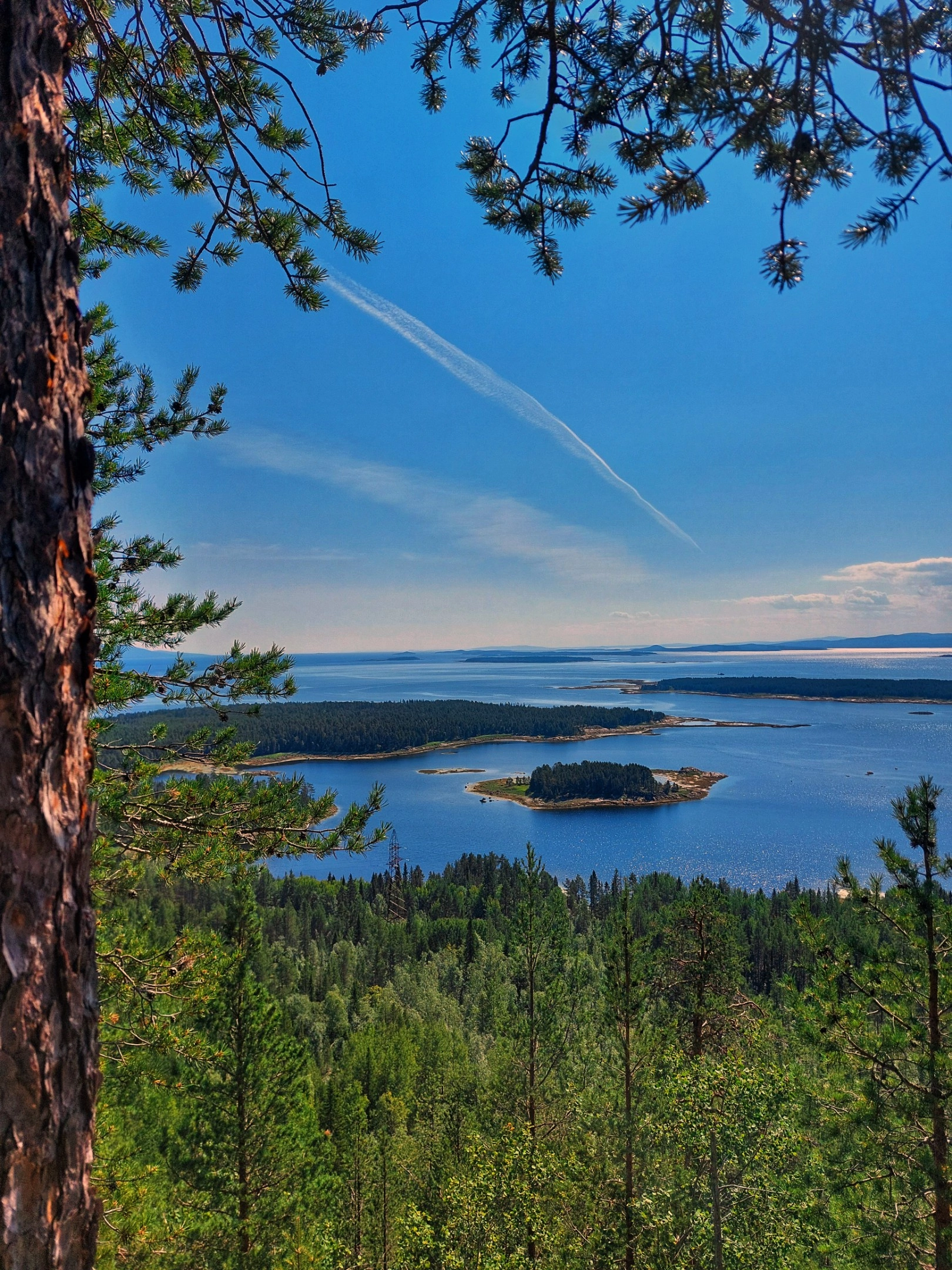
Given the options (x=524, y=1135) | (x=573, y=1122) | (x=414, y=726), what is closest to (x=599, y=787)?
(x=414, y=726)

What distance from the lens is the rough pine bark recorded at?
3.21ft

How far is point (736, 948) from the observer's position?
8.61m

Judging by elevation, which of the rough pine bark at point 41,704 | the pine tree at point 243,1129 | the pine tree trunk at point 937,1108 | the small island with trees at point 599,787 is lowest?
the small island with trees at point 599,787

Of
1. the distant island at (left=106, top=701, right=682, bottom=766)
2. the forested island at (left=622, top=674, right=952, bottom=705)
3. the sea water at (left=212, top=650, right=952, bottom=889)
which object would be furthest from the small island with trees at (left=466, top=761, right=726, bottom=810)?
the forested island at (left=622, top=674, right=952, bottom=705)

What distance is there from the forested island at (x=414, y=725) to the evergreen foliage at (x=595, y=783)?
118 feet

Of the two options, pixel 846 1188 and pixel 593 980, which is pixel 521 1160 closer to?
pixel 846 1188

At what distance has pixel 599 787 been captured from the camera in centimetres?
7394

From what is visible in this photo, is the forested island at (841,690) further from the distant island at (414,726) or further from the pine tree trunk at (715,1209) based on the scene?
the pine tree trunk at (715,1209)

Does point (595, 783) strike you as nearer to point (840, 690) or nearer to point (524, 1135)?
point (524, 1135)

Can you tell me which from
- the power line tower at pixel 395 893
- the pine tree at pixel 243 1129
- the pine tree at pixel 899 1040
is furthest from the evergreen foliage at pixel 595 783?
the pine tree at pixel 899 1040

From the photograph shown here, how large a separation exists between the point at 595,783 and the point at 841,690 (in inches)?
4160

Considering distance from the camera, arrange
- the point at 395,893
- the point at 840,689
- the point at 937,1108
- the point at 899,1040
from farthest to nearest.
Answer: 1. the point at 840,689
2. the point at 395,893
3. the point at 899,1040
4. the point at 937,1108

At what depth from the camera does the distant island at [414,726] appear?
101438 millimetres

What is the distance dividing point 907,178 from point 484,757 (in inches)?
4049
